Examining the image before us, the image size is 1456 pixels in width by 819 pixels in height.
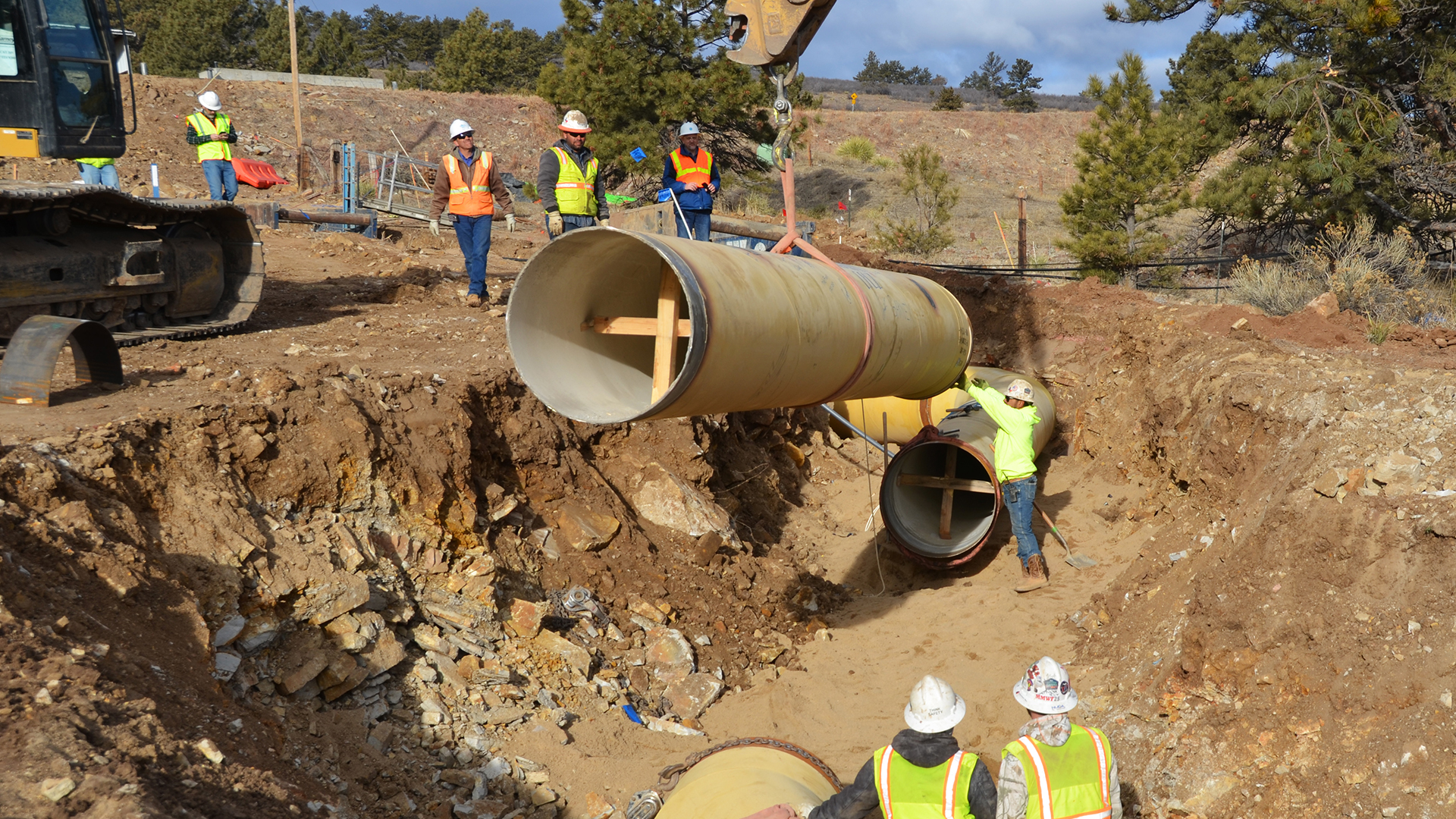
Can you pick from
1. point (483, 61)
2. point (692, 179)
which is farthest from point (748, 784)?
point (483, 61)

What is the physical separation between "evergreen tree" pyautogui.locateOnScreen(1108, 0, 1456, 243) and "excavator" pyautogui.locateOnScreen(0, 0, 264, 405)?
12.5 meters

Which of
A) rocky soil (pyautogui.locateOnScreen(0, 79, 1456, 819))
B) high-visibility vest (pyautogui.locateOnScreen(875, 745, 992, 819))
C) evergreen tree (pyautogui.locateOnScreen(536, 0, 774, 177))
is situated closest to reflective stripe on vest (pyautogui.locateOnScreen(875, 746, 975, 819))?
high-visibility vest (pyautogui.locateOnScreen(875, 745, 992, 819))

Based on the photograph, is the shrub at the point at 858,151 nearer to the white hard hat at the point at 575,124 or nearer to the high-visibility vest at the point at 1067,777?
the white hard hat at the point at 575,124

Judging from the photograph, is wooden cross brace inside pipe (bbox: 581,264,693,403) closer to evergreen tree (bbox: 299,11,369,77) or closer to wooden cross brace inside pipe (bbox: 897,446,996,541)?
wooden cross brace inside pipe (bbox: 897,446,996,541)

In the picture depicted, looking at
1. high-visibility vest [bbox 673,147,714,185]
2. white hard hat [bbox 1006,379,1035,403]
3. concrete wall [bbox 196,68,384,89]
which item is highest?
concrete wall [bbox 196,68,384,89]

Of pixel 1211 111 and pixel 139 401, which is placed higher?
pixel 1211 111

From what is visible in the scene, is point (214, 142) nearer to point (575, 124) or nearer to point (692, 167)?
point (575, 124)

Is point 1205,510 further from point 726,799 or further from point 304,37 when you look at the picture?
point 304,37

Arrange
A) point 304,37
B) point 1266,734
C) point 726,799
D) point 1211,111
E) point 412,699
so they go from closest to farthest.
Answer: point 726,799 < point 1266,734 < point 412,699 < point 1211,111 < point 304,37

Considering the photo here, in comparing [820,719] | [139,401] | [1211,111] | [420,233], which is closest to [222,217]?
[139,401]

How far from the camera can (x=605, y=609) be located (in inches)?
243

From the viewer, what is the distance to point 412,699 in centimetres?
485

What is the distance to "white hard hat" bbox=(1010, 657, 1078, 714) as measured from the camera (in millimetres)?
3438

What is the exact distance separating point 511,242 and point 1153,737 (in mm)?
12898
